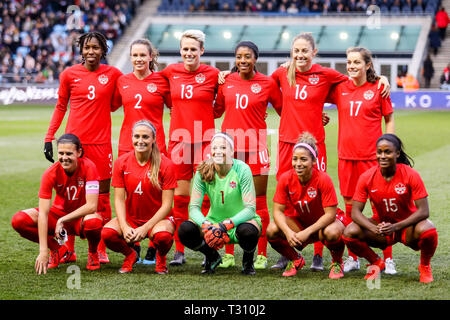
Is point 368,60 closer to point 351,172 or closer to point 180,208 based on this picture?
point 351,172

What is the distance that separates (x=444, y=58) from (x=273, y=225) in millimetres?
27177

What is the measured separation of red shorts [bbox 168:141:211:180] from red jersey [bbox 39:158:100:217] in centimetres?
76

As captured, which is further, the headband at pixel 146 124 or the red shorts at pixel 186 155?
the red shorts at pixel 186 155

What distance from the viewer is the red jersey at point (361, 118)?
232 inches

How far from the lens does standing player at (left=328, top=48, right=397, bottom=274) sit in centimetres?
587

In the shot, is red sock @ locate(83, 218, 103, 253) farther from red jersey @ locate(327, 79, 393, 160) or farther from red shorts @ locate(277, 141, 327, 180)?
red jersey @ locate(327, 79, 393, 160)

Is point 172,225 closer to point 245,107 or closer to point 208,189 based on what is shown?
point 208,189

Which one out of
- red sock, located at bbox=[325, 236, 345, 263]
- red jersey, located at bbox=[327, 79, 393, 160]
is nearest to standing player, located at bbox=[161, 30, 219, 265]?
red jersey, located at bbox=[327, 79, 393, 160]

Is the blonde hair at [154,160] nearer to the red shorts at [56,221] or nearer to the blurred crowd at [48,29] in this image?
the red shorts at [56,221]

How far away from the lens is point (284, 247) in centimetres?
566

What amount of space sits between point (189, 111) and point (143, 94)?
43 cm

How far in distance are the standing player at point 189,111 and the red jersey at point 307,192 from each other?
0.88m

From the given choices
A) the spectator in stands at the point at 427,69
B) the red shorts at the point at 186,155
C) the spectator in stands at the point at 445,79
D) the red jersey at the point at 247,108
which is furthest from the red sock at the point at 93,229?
the spectator in stands at the point at 427,69
